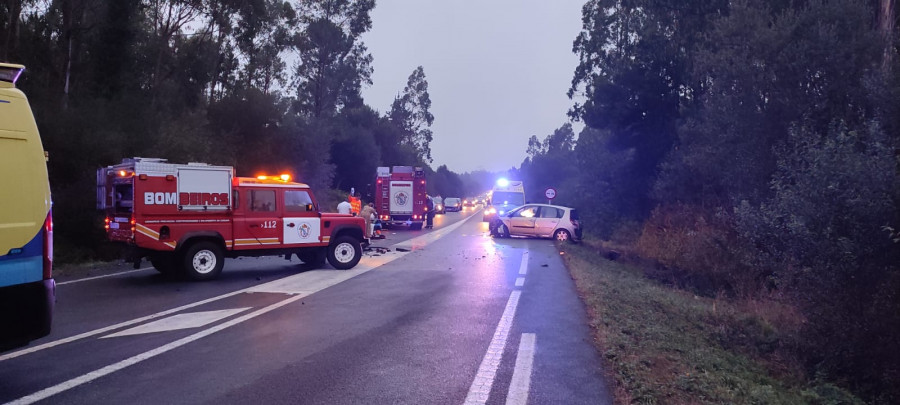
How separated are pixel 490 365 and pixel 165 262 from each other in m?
9.06

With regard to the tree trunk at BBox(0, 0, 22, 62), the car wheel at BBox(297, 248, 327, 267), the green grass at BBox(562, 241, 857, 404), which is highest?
the tree trunk at BBox(0, 0, 22, 62)

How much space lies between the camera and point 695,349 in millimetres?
7117

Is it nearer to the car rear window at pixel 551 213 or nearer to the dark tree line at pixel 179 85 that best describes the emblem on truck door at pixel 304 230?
the dark tree line at pixel 179 85

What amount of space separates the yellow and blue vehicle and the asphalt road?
2.28 feet

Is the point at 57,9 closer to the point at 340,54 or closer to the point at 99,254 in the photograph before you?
the point at 99,254

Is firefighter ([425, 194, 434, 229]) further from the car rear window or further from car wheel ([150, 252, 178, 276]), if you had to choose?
car wheel ([150, 252, 178, 276])

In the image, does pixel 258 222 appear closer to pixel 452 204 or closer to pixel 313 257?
pixel 313 257

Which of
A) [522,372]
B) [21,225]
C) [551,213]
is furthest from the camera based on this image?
[551,213]

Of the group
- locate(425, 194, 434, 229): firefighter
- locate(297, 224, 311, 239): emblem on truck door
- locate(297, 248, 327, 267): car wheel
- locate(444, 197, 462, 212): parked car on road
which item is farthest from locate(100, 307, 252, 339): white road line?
locate(444, 197, 462, 212): parked car on road

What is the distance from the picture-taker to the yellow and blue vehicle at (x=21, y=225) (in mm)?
4918

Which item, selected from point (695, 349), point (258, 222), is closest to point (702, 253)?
point (695, 349)

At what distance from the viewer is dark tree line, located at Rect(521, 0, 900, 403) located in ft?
25.3

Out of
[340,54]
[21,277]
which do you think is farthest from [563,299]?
[340,54]

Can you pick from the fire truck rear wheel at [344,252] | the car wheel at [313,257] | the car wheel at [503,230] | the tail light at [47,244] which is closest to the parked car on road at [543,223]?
the car wheel at [503,230]
